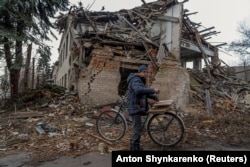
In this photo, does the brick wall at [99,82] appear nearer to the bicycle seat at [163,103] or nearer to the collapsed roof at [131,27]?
the collapsed roof at [131,27]

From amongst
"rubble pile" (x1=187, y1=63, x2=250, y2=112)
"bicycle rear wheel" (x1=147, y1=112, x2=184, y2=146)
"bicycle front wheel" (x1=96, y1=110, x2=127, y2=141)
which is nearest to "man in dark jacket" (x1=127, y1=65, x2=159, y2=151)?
"bicycle rear wheel" (x1=147, y1=112, x2=184, y2=146)

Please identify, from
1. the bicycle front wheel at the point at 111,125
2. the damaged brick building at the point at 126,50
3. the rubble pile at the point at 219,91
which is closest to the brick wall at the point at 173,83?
the damaged brick building at the point at 126,50

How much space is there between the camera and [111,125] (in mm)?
6891

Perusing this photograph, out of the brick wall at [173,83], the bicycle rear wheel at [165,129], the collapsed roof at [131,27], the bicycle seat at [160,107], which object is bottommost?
the bicycle rear wheel at [165,129]

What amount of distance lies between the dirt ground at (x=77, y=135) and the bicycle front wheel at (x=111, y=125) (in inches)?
7.4

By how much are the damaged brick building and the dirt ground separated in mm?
1695

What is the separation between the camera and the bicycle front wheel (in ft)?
22.2

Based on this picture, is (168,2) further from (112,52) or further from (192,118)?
(192,118)

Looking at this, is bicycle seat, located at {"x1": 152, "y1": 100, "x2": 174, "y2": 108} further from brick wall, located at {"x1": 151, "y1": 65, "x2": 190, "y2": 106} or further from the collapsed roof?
the collapsed roof

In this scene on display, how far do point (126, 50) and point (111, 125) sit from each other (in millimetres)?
6064

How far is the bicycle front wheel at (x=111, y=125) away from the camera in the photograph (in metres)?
6.76

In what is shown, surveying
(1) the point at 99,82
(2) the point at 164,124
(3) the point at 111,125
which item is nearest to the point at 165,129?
(2) the point at 164,124

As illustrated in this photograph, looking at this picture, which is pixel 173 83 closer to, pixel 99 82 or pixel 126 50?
pixel 126 50

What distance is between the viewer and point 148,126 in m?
6.13
